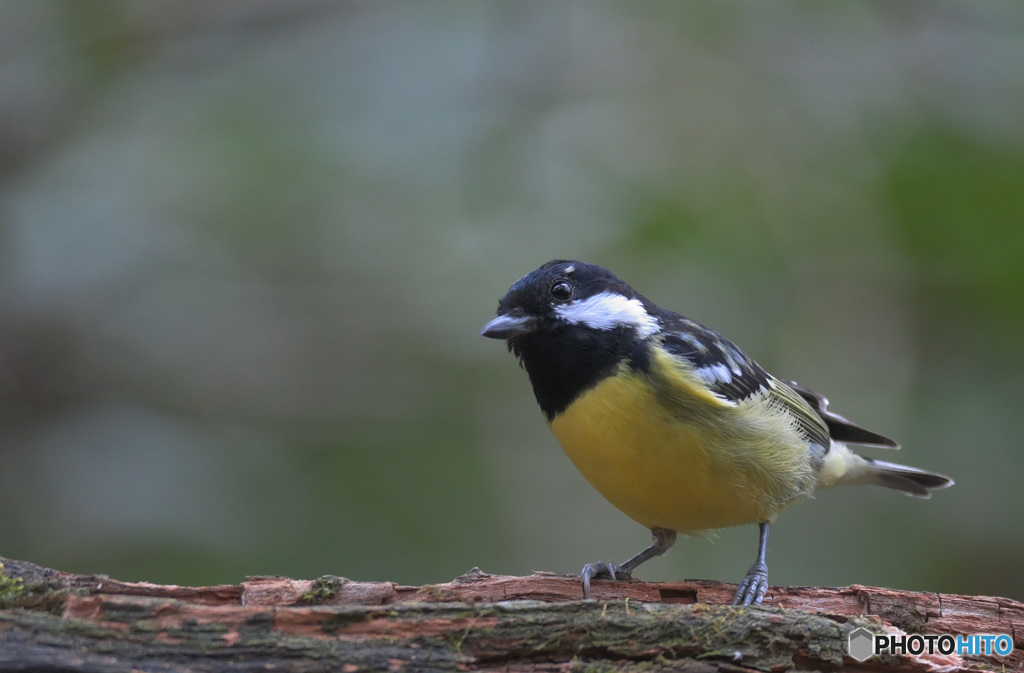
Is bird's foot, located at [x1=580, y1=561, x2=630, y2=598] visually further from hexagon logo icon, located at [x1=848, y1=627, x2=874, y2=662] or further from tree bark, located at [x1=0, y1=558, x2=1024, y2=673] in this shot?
hexagon logo icon, located at [x1=848, y1=627, x2=874, y2=662]

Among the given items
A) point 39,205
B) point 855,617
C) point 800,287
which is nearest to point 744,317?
point 800,287

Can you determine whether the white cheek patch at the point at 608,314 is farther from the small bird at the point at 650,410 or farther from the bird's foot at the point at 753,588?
the bird's foot at the point at 753,588

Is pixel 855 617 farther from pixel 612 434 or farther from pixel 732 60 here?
pixel 732 60

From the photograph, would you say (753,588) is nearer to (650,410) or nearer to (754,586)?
(754,586)

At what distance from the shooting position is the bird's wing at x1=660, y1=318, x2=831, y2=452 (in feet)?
15.1

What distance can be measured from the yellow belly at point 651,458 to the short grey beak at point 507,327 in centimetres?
46

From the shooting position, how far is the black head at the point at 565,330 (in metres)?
4.43

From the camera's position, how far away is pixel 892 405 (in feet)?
22.5

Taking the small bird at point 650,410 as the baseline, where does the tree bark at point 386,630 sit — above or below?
below

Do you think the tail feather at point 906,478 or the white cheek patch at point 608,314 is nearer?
the white cheek patch at point 608,314

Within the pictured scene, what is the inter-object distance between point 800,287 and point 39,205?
19.0 feet

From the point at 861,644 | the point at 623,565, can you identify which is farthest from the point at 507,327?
the point at 861,644

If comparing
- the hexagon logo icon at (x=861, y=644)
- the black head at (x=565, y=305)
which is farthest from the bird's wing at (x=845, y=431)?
the hexagon logo icon at (x=861, y=644)

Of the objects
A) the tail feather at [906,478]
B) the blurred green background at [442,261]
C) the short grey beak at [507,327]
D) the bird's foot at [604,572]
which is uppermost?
the blurred green background at [442,261]
